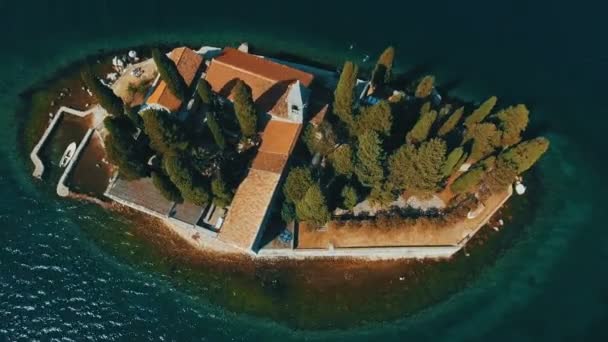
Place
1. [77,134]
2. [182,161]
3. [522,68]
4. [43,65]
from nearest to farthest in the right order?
[182,161], [77,134], [43,65], [522,68]

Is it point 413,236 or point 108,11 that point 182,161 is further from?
point 108,11

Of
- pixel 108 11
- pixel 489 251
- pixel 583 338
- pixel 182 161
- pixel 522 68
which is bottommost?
pixel 583 338

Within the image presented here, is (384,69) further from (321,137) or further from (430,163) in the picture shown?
(430,163)

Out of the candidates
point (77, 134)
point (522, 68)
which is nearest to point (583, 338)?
point (522, 68)

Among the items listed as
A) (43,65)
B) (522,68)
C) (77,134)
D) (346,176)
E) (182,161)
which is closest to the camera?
(182,161)

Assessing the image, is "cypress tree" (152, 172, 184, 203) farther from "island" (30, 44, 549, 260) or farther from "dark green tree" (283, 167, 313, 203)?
"dark green tree" (283, 167, 313, 203)

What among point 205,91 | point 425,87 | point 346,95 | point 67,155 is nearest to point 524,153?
point 425,87

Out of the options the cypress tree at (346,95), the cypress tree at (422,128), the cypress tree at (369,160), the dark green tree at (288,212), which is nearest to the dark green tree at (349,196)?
the cypress tree at (369,160)
